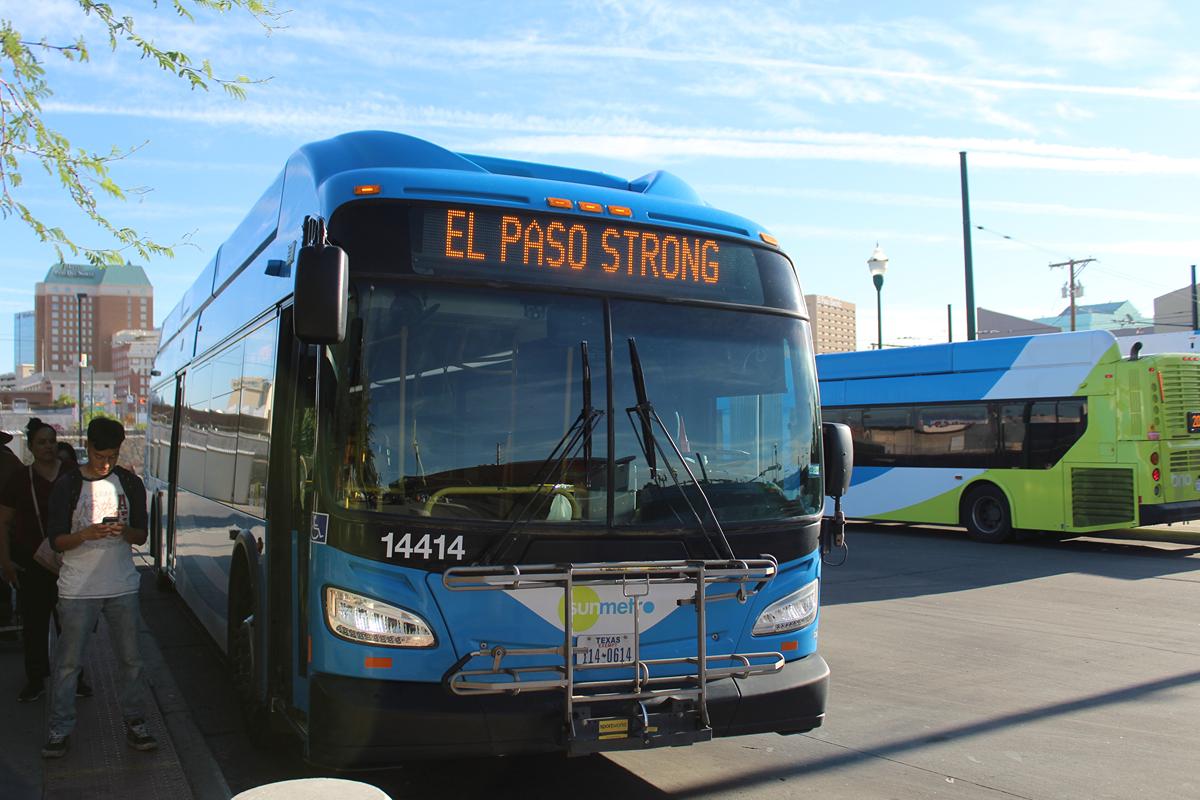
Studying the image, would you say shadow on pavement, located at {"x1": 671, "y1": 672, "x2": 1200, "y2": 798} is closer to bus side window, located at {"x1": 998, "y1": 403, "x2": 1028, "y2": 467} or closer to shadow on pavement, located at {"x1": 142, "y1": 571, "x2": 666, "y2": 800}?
shadow on pavement, located at {"x1": 142, "y1": 571, "x2": 666, "y2": 800}

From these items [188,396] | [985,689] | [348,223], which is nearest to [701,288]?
[348,223]

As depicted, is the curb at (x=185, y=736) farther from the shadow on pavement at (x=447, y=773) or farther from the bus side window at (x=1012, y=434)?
the bus side window at (x=1012, y=434)

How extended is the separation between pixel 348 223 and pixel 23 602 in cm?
430

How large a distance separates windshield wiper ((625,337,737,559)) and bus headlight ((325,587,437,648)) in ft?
4.15

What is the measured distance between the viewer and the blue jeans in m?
5.71

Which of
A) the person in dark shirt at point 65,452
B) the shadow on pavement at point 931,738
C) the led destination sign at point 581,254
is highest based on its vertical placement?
the led destination sign at point 581,254

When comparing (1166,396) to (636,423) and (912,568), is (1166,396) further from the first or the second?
(636,423)

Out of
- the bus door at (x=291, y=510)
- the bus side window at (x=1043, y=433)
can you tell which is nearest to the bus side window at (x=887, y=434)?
the bus side window at (x=1043, y=433)

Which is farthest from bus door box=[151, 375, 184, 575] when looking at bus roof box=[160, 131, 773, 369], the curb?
bus roof box=[160, 131, 773, 369]

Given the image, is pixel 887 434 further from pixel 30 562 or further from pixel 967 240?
pixel 30 562

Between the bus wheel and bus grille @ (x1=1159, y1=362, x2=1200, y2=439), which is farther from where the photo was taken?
bus grille @ (x1=1159, y1=362, x2=1200, y2=439)

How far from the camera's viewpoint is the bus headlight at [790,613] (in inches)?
203

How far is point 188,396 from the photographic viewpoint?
32.0 feet

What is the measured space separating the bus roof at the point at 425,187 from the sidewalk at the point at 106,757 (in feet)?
8.48
